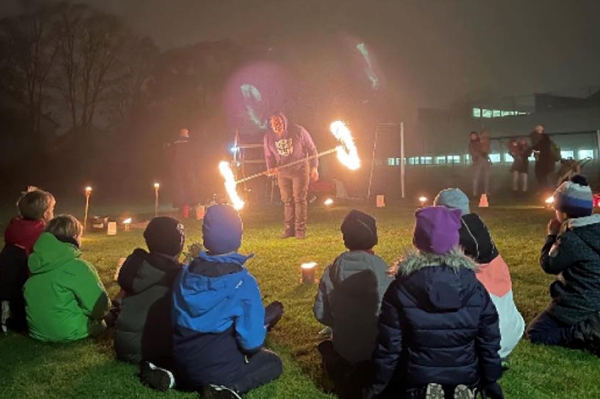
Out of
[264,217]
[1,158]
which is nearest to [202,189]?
[264,217]

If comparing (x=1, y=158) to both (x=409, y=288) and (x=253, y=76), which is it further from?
(x=409, y=288)

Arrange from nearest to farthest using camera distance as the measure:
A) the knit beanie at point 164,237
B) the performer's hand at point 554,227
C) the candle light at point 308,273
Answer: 1. the knit beanie at point 164,237
2. the performer's hand at point 554,227
3. the candle light at point 308,273

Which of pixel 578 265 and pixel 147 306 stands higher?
pixel 578 265

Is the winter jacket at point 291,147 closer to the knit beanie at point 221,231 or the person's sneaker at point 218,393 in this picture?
the knit beanie at point 221,231

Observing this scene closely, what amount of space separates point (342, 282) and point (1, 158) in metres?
39.8

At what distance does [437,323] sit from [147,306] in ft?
8.17

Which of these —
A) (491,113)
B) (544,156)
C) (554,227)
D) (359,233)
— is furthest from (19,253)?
(491,113)

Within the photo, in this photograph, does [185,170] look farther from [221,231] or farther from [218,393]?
[218,393]

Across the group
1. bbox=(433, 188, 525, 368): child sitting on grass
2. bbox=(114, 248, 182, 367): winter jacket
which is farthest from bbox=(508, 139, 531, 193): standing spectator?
bbox=(114, 248, 182, 367): winter jacket

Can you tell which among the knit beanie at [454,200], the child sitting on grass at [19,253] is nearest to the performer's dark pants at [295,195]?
the child sitting on grass at [19,253]

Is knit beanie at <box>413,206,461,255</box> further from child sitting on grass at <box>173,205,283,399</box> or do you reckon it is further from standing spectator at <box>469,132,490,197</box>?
standing spectator at <box>469,132,490,197</box>

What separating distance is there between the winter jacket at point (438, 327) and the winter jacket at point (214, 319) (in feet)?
3.33

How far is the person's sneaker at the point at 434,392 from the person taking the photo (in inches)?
146

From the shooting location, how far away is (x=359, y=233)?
4.92 meters
